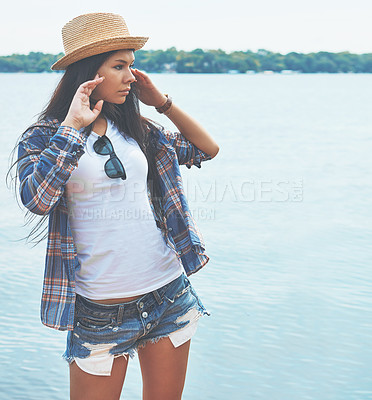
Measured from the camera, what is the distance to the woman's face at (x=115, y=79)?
193cm

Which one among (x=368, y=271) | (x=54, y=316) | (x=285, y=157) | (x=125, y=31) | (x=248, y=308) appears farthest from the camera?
(x=285, y=157)

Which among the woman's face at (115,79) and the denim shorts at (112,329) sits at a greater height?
the woman's face at (115,79)

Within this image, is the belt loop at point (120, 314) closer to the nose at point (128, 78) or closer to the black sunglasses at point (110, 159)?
the black sunglasses at point (110, 159)

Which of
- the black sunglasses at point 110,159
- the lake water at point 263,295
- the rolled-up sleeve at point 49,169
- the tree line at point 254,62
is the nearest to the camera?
the rolled-up sleeve at point 49,169

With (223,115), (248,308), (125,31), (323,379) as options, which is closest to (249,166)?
(248,308)

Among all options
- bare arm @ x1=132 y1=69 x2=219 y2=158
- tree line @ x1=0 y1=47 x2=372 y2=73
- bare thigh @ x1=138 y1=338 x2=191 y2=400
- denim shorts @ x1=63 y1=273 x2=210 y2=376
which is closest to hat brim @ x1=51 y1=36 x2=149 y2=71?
bare arm @ x1=132 y1=69 x2=219 y2=158

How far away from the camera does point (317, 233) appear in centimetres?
591

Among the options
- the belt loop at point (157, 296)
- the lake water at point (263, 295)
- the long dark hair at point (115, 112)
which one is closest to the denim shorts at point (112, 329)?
the belt loop at point (157, 296)

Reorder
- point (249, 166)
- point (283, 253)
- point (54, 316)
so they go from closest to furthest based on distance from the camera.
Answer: point (54, 316), point (283, 253), point (249, 166)

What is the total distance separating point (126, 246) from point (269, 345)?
2004 mm

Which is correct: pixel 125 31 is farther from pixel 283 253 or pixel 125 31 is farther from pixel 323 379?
pixel 283 253

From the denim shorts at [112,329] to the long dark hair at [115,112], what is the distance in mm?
265

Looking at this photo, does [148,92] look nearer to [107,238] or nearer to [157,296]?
[107,238]

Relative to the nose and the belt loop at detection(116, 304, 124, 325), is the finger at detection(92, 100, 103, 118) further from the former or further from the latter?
the belt loop at detection(116, 304, 124, 325)
